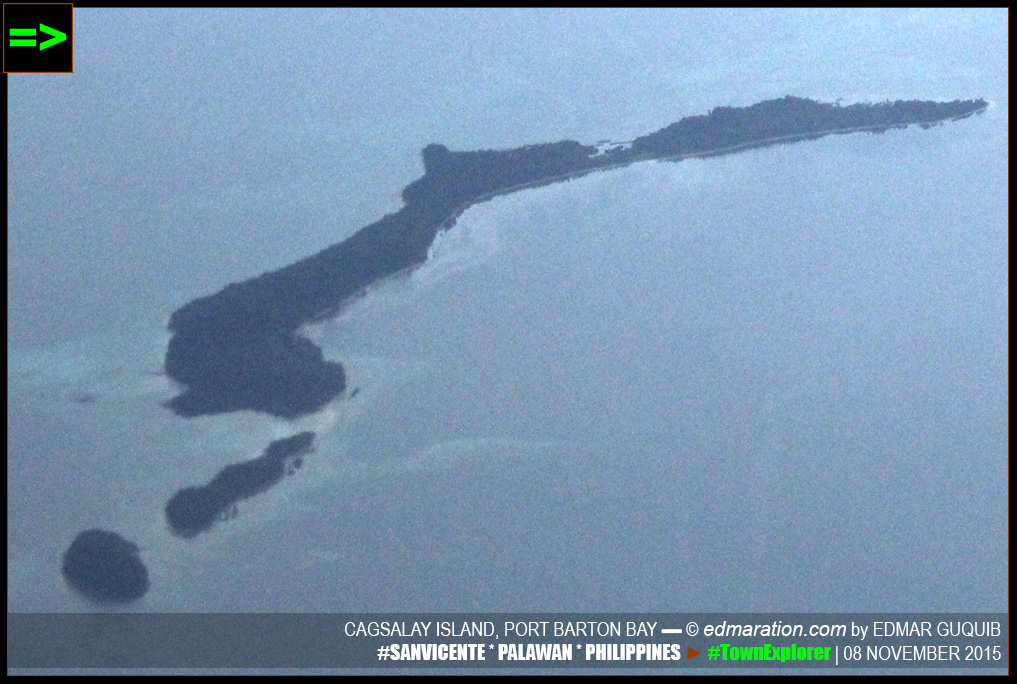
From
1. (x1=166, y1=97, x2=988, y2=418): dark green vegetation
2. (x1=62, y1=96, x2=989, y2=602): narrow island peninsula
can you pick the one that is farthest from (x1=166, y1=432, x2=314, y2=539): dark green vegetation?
(x1=166, y1=97, x2=988, y2=418): dark green vegetation

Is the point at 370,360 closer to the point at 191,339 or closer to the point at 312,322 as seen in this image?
the point at 312,322

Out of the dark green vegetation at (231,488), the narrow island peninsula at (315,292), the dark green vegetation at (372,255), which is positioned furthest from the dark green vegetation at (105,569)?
the dark green vegetation at (372,255)

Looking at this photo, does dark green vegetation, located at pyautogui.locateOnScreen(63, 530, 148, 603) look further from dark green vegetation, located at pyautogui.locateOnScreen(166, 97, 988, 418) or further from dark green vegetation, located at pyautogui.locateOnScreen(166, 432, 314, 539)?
dark green vegetation, located at pyautogui.locateOnScreen(166, 97, 988, 418)

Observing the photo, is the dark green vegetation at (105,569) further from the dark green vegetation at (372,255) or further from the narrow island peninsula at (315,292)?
the dark green vegetation at (372,255)

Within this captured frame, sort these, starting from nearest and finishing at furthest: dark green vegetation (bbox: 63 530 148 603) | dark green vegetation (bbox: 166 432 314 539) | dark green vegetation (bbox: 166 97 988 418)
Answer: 1. dark green vegetation (bbox: 63 530 148 603)
2. dark green vegetation (bbox: 166 432 314 539)
3. dark green vegetation (bbox: 166 97 988 418)

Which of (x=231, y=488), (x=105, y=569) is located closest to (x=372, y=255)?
(x=231, y=488)

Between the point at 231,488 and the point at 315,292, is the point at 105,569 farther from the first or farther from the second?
the point at 315,292

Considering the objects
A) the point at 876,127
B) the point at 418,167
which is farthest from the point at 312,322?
the point at 876,127
